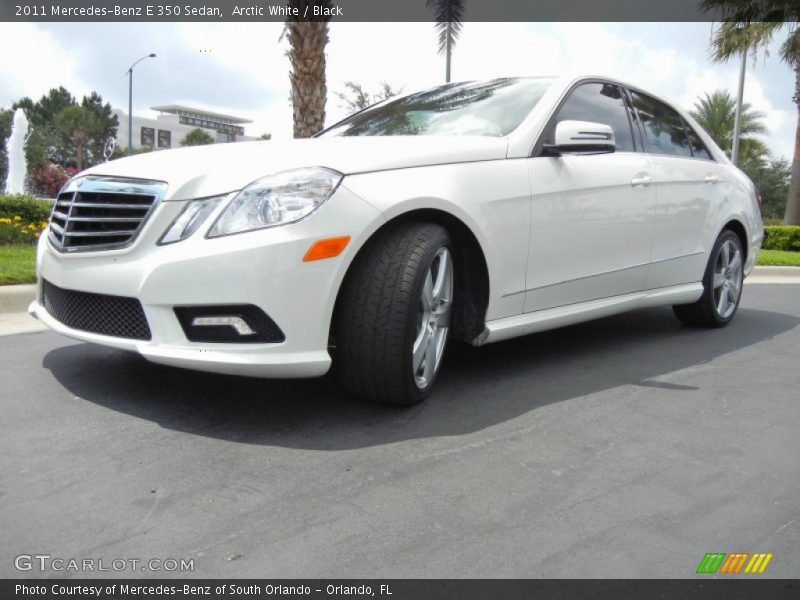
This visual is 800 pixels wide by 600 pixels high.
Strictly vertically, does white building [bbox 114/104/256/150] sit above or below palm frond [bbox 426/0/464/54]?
below

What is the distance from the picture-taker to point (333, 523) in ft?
7.52

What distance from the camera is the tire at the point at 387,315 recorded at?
10.2 feet

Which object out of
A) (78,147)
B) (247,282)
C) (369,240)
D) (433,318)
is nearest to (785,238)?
(433,318)

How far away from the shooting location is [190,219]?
2.99 m

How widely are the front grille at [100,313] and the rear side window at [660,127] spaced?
3.15 metres

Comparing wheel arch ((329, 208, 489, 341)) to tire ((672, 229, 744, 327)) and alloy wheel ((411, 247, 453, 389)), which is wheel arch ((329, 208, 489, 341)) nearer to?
alloy wheel ((411, 247, 453, 389))

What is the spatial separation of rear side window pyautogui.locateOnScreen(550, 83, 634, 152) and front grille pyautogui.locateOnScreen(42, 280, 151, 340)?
2295mm

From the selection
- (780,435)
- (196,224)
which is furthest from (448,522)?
(780,435)

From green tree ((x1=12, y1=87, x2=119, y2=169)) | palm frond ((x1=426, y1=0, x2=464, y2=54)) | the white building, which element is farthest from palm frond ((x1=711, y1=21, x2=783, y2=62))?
the white building

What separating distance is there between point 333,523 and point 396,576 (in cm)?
34

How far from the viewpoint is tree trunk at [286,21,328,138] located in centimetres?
940

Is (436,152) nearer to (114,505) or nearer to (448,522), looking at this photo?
(448,522)

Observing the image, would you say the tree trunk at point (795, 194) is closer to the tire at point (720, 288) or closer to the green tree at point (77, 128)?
the tire at point (720, 288)

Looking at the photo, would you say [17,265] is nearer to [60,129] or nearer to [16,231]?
[16,231]
